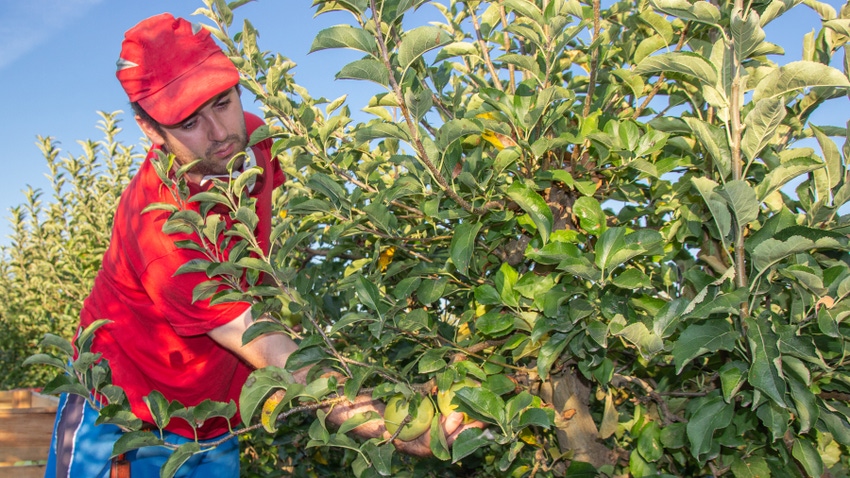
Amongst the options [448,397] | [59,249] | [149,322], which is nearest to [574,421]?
[448,397]

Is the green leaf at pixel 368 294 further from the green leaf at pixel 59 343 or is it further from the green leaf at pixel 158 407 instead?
the green leaf at pixel 59 343

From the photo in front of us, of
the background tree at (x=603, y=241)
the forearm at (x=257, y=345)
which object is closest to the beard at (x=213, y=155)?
the background tree at (x=603, y=241)

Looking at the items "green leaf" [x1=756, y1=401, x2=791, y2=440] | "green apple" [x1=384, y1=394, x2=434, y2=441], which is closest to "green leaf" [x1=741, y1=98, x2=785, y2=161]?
"green leaf" [x1=756, y1=401, x2=791, y2=440]

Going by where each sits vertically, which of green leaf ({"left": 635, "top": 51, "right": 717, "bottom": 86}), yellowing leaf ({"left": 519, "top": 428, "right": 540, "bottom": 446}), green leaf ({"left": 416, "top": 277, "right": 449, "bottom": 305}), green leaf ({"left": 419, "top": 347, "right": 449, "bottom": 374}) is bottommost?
yellowing leaf ({"left": 519, "top": 428, "right": 540, "bottom": 446})

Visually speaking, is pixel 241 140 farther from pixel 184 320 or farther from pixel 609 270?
pixel 609 270

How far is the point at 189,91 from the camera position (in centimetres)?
182

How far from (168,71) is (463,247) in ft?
3.57

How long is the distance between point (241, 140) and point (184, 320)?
55 centimetres

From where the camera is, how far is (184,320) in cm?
186

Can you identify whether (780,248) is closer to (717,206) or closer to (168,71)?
(717,206)

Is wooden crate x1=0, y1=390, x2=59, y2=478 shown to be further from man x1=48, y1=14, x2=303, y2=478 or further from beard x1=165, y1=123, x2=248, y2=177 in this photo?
beard x1=165, y1=123, x2=248, y2=177

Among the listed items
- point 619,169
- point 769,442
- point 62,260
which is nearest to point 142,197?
point 619,169

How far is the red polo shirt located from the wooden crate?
130 cm

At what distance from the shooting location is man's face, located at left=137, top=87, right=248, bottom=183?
75.6 inches
